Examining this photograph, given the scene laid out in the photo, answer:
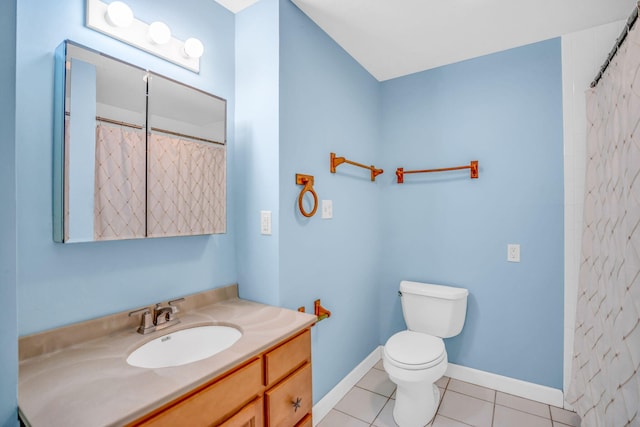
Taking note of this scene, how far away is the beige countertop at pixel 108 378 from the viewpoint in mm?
749

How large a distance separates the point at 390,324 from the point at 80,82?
2.52 m

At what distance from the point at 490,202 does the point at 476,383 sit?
132 centimetres

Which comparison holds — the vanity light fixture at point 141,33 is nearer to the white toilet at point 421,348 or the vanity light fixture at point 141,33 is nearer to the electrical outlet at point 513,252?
the white toilet at point 421,348

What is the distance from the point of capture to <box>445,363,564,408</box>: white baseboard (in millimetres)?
1964

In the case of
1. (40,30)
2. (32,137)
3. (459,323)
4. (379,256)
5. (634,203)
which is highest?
(40,30)

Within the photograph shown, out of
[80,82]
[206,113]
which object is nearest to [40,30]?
[80,82]

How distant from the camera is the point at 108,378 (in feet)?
2.96

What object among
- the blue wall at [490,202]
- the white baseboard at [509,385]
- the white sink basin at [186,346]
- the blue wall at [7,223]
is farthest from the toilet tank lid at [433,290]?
the blue wall at [7,223]

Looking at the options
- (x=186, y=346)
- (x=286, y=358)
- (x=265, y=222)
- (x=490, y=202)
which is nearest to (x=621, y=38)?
(x=490, y=202)

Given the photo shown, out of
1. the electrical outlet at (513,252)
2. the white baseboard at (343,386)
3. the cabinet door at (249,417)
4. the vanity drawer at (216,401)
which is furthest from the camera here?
the electrical outlet at (513,252)

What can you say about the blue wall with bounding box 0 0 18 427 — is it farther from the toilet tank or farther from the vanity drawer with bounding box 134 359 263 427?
the toilet tank

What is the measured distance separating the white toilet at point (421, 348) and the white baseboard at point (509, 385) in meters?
0.33

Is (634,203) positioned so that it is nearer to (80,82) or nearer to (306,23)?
(306,23)

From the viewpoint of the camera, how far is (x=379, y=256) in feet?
8.54
